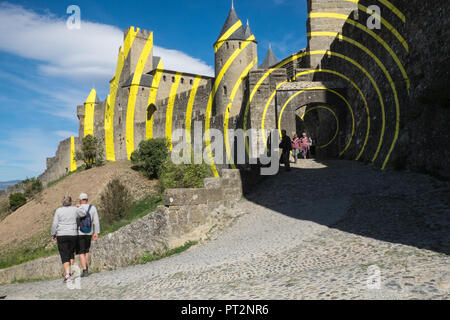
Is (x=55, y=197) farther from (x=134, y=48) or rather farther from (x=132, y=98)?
(x=134, y=48)

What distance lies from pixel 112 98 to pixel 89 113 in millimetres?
8271

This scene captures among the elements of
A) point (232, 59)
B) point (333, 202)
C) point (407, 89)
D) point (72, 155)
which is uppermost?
point (232, 59)

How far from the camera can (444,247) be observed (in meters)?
4.16

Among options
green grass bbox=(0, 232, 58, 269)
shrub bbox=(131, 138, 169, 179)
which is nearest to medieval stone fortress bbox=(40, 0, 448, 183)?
shrub bbox=(131, 138, 169, 179)

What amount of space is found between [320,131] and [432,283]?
12855 millimetres

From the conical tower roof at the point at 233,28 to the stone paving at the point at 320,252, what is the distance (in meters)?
23.7

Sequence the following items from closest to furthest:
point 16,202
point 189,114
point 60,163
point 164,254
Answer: point 164,254 → point 16,202 → point 189,114 → point 60,163

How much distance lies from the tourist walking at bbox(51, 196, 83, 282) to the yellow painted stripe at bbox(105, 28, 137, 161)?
36349 mm

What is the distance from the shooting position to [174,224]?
7.25 metres

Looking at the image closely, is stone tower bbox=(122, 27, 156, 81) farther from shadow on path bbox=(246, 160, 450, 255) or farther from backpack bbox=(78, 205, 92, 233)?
backpack bbox=(78, 205, 92, 233)

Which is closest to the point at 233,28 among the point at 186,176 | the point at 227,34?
the point at 227,34

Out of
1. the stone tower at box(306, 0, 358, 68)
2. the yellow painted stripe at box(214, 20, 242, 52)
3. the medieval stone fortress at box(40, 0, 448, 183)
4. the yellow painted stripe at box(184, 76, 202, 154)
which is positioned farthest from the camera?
the yellow painted stripe at box(214, 20, 242, 52)

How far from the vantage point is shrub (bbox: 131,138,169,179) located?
25.9 metres

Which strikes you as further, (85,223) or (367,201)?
(367,201)
